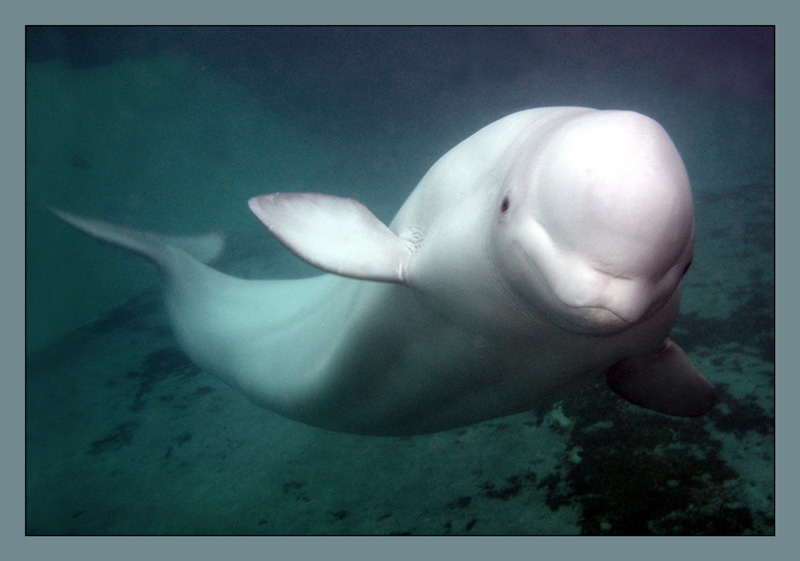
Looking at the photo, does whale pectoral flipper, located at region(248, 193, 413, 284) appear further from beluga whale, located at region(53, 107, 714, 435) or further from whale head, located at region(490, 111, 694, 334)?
whale head, located at region(490, 111, 694, 334)

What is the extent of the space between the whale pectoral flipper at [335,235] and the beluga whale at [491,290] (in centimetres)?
1

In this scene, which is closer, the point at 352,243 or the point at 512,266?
the point at 512,266

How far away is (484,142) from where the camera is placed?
2.99m

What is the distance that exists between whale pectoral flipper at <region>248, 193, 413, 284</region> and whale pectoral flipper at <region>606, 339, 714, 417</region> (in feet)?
5.79

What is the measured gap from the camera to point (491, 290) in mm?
2502

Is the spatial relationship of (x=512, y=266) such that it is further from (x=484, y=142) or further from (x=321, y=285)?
(x=321, y=285)

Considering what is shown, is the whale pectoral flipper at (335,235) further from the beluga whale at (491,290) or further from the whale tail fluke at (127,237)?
the whale tail fluke at (127,237)

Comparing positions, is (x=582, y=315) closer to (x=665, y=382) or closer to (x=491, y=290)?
(x=491, y=290)

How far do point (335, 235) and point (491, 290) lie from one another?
106 cm

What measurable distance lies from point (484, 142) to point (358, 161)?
77.2 ft

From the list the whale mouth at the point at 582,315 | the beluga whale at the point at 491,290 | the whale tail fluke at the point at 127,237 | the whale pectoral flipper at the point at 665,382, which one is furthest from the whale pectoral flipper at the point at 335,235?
the whale tail fluke at the point at 127,237

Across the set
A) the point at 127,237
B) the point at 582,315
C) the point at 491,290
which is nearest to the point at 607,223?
the point at 582,315

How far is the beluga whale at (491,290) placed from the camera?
1.76 metres

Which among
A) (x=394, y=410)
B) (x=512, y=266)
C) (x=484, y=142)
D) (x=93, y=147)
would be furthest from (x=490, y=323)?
(x=93, y=147)
